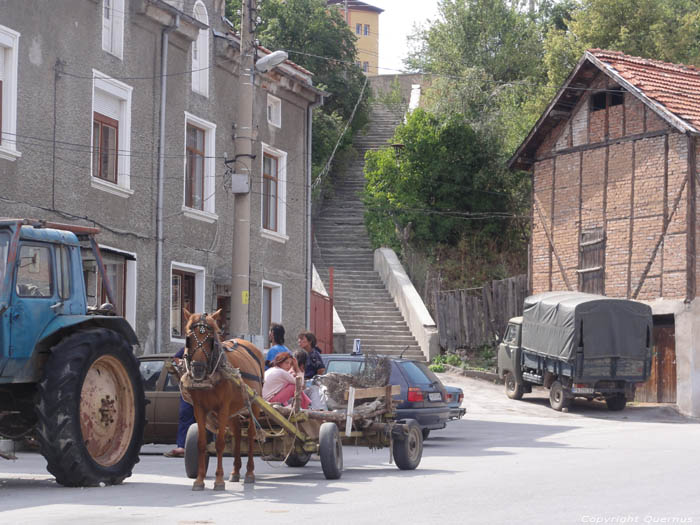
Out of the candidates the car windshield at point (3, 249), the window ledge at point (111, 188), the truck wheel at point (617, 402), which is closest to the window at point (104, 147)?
the window ledge at point (111, 188)

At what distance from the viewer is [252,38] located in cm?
1881

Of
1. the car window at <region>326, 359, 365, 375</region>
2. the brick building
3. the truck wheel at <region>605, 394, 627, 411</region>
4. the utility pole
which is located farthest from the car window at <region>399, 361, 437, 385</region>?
the brick building

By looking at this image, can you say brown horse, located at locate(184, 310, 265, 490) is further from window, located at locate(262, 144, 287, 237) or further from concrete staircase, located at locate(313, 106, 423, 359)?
concrete staircase, located at locate(313, 106, 423, 359)

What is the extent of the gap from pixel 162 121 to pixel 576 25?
28732 mm

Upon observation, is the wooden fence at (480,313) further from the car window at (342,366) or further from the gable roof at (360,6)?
the gable roof at (360,6)

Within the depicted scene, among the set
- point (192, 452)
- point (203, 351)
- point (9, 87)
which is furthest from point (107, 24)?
point (203, 351)

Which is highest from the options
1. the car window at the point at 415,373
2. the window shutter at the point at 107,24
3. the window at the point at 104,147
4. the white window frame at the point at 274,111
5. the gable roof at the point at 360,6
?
the gable roof at the point at 360,6

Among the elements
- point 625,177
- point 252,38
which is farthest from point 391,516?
point 625,177

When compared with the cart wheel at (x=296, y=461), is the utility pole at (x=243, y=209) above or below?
above

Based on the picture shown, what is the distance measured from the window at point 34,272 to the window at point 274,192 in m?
15.9

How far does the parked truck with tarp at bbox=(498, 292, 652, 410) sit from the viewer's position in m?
28.6

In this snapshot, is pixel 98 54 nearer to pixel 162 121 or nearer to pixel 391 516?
pixel 162 121

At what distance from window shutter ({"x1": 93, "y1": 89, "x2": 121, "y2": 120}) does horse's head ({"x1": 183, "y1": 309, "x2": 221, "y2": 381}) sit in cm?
1103

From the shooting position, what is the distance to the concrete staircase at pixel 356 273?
3828 cm
